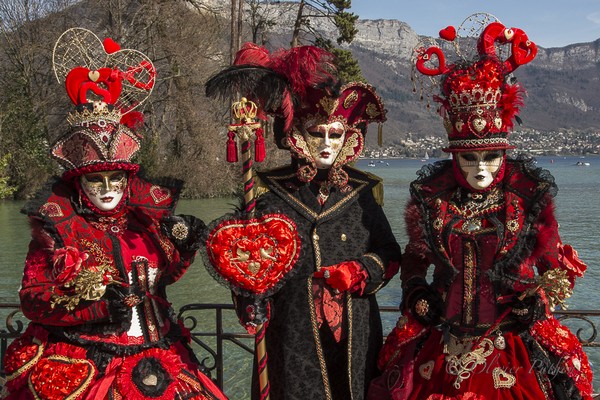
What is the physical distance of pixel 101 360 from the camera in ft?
13.0

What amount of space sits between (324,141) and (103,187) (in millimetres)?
1352

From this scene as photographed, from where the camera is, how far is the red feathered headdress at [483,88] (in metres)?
4.09

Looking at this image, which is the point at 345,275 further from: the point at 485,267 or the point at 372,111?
the point at 372,111

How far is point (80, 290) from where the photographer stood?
3.75 meters

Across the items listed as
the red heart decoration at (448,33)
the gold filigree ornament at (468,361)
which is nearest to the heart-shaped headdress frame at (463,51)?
the red heart decoration at (448,33)

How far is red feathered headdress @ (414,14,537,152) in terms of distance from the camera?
4.09 metres

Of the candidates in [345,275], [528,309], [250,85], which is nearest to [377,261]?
[345,275]

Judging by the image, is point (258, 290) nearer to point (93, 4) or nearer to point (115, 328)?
point (115, 328)

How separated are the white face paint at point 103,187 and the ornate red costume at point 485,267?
1.79 meters

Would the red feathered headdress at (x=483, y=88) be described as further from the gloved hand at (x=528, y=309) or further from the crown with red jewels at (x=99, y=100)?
the crown with red jewels at (x=99, y=100)

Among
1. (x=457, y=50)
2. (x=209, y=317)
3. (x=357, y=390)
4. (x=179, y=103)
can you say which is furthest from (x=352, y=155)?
(x=179, y=103)

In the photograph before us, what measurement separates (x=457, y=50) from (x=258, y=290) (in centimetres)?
188

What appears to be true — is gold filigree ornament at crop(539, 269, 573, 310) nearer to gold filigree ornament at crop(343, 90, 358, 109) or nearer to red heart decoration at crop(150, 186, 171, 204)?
gold filigree ornament at crop(343, 90, 358, 109)

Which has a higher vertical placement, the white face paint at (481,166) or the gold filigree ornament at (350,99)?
the gold filigree ornament at (350,99)
